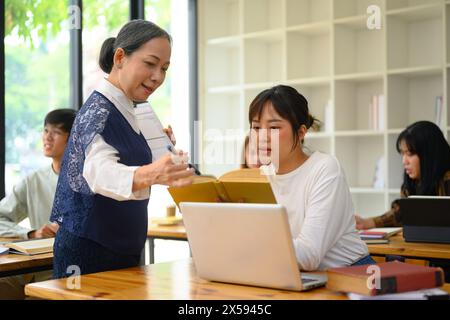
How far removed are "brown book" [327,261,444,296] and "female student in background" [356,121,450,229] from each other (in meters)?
1.78

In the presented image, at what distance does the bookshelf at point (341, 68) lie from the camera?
4395 mm

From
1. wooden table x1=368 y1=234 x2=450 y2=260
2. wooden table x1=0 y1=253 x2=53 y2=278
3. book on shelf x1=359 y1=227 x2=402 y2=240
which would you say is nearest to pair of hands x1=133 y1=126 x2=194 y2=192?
wooden table x1=0 y1=253 x2=53 y2=278

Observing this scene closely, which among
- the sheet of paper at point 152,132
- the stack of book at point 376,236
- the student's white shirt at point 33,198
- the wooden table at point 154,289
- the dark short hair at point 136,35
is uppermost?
the dark short hair at point 136,35

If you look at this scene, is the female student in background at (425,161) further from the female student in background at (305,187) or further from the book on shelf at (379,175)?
the female student in background at (305,187)

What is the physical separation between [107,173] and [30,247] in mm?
1018

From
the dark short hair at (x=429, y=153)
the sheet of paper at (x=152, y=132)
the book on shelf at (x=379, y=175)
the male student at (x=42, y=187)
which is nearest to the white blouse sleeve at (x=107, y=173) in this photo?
the sheet of paper at (x=152, y=132)

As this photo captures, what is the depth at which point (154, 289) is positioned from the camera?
1.68 metres

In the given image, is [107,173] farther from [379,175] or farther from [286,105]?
[379,175]

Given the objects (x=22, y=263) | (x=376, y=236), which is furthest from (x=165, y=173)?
(x=376, y=236)

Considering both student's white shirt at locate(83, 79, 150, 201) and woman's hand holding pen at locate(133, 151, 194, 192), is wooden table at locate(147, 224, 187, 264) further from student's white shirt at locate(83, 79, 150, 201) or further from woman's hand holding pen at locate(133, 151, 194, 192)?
woman's hand holding pen at locate(133, 151, 194, 192)

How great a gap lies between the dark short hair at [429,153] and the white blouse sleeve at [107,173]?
2.04 meters

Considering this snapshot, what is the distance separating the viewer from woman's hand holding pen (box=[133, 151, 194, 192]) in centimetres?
157
